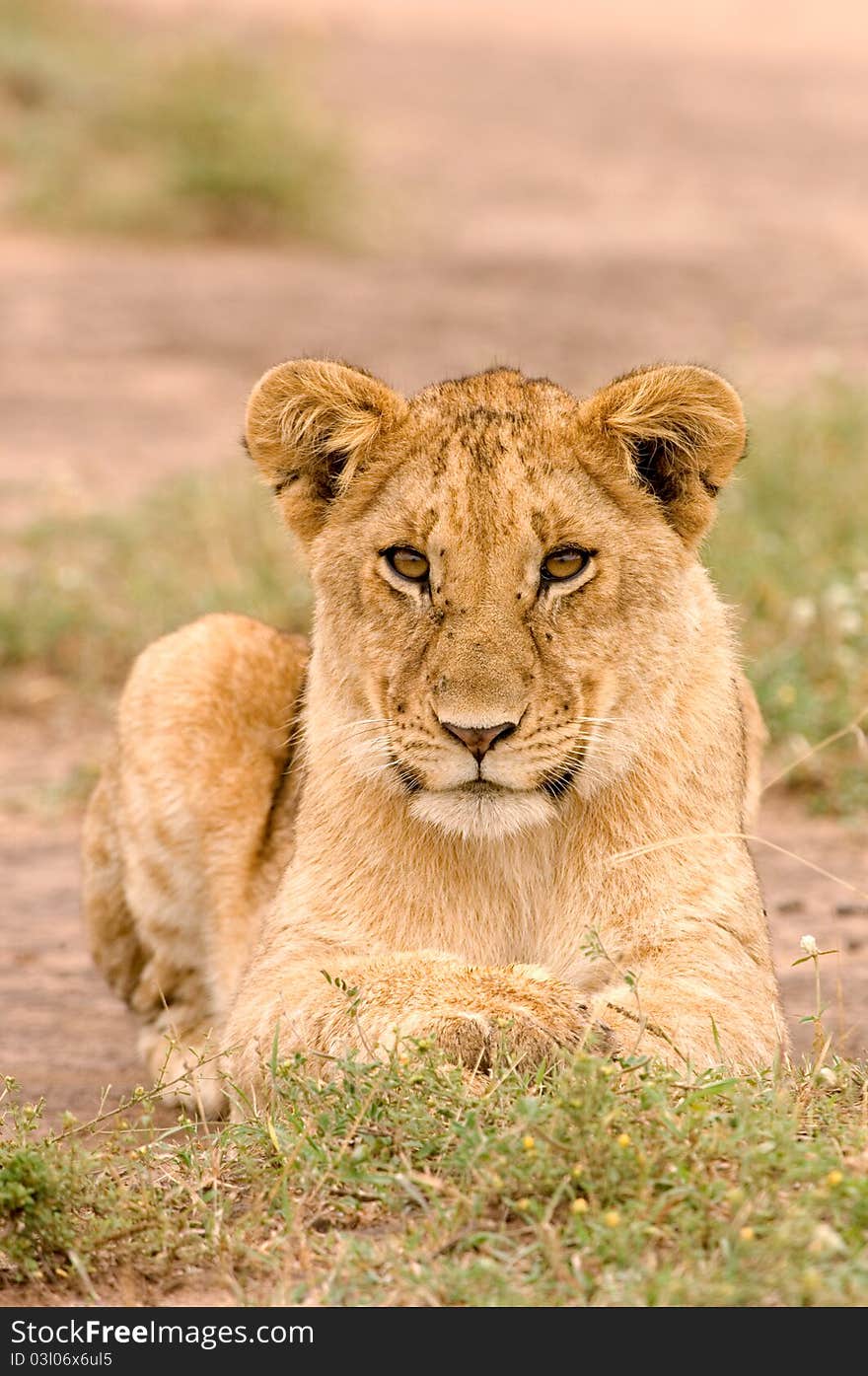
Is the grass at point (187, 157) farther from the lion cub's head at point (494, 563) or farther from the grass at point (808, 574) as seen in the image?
the lion cub's head at point (494, 563)

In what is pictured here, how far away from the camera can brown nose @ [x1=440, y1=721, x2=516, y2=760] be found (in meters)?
3.84

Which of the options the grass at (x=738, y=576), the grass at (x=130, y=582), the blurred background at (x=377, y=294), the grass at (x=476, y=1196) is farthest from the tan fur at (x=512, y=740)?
the grass at (x=130, y=582)

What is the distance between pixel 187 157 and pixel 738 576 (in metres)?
10.0

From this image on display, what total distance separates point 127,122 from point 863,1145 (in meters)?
15.4

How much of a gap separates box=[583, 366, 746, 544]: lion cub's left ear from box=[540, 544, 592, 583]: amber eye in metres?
0.28

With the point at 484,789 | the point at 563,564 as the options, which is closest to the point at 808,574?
the point at 563,564

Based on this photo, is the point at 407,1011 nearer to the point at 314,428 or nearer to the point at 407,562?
the point at 407,562

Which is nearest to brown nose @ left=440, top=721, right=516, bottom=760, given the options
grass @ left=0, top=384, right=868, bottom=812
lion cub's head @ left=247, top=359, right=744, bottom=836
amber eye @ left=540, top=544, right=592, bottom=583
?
lion cub's head @ left=247, top=359, right=744, bottom=836

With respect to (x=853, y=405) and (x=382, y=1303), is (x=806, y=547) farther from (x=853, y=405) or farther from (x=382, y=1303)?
(x=382, y=1303)

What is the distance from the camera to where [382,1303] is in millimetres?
3076

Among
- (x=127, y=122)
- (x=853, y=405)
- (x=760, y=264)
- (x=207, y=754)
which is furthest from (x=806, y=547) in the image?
(x=127, y=122)

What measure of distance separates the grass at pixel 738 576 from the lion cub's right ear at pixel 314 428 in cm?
279

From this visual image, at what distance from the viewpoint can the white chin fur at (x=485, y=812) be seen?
396 cm

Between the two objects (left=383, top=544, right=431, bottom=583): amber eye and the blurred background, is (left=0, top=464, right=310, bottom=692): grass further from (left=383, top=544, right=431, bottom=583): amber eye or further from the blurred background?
(left=383, top=544, right=431, bottom=583): amber eye
